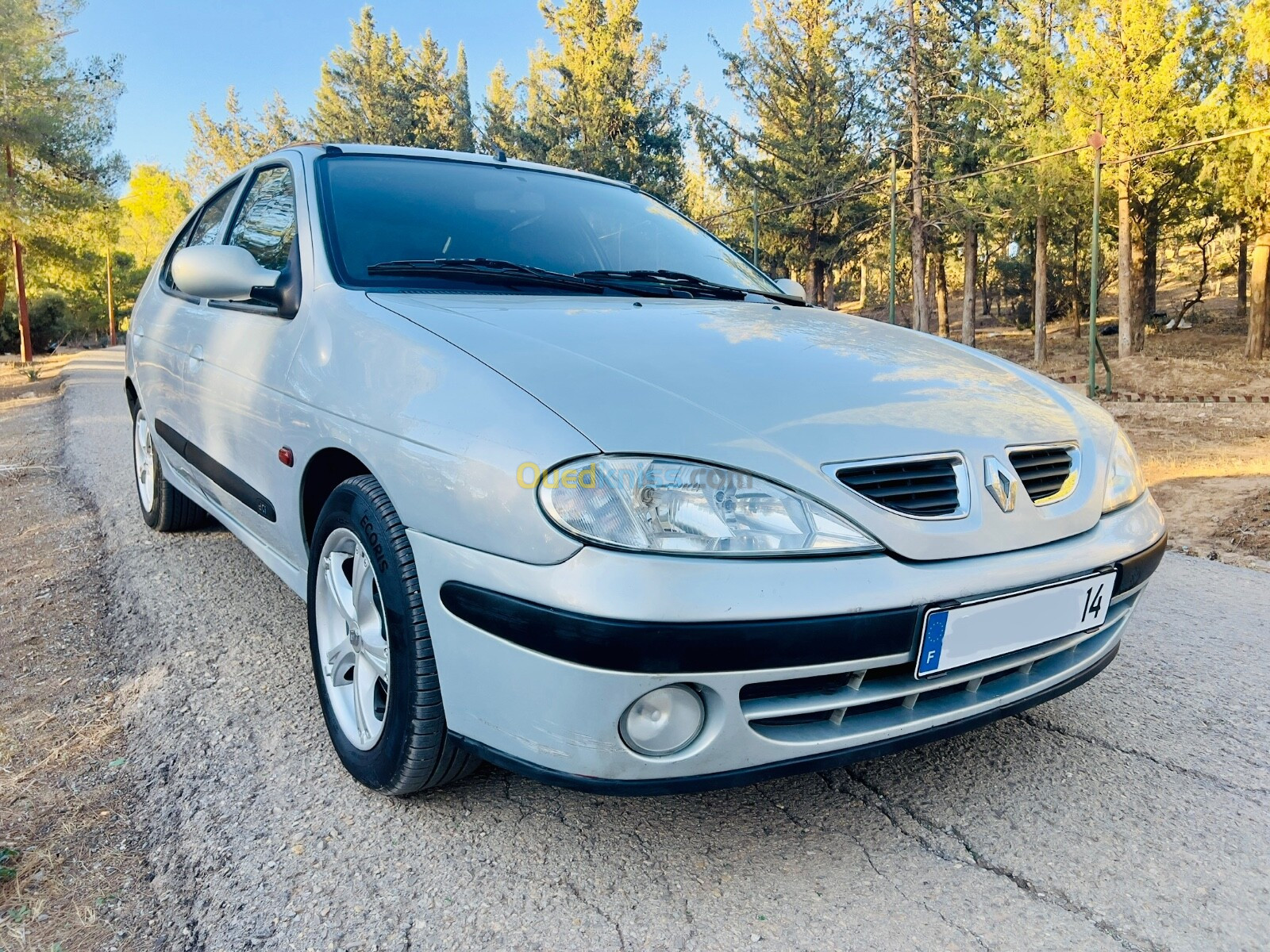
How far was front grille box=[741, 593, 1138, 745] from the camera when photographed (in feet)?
4.93

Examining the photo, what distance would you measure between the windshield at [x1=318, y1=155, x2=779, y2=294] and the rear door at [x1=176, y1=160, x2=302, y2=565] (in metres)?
0.19

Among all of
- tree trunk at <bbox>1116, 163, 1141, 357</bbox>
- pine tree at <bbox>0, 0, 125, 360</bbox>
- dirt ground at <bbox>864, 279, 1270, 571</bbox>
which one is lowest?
dirt ground at <bbox>864, 279, 1270, 571</bbox>

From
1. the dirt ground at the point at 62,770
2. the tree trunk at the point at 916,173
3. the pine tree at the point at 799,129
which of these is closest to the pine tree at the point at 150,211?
the pine tree at the point at 799,129

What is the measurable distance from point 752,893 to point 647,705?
45cm

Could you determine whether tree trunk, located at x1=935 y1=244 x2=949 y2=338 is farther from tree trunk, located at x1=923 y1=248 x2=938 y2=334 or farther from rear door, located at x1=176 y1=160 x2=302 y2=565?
rear door, located at x1=176 y1=160 x2=302 y2=565

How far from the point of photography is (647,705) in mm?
1479

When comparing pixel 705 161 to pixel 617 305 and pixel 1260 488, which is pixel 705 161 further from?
pixel 617 305

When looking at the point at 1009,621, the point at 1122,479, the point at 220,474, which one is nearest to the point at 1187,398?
the point at 1122,479

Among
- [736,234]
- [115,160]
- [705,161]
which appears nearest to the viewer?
[115,160]

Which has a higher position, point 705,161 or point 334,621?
point 705,161

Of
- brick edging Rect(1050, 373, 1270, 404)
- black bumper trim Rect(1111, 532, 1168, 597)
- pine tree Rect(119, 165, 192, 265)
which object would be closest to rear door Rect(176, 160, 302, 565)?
black bumper trim Rect(1111, 532, 1168, 597)

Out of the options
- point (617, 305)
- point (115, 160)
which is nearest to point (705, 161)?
point (115, 160)

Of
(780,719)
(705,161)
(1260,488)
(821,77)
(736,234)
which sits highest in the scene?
(821,77)

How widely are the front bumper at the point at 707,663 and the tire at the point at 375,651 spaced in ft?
0.24
